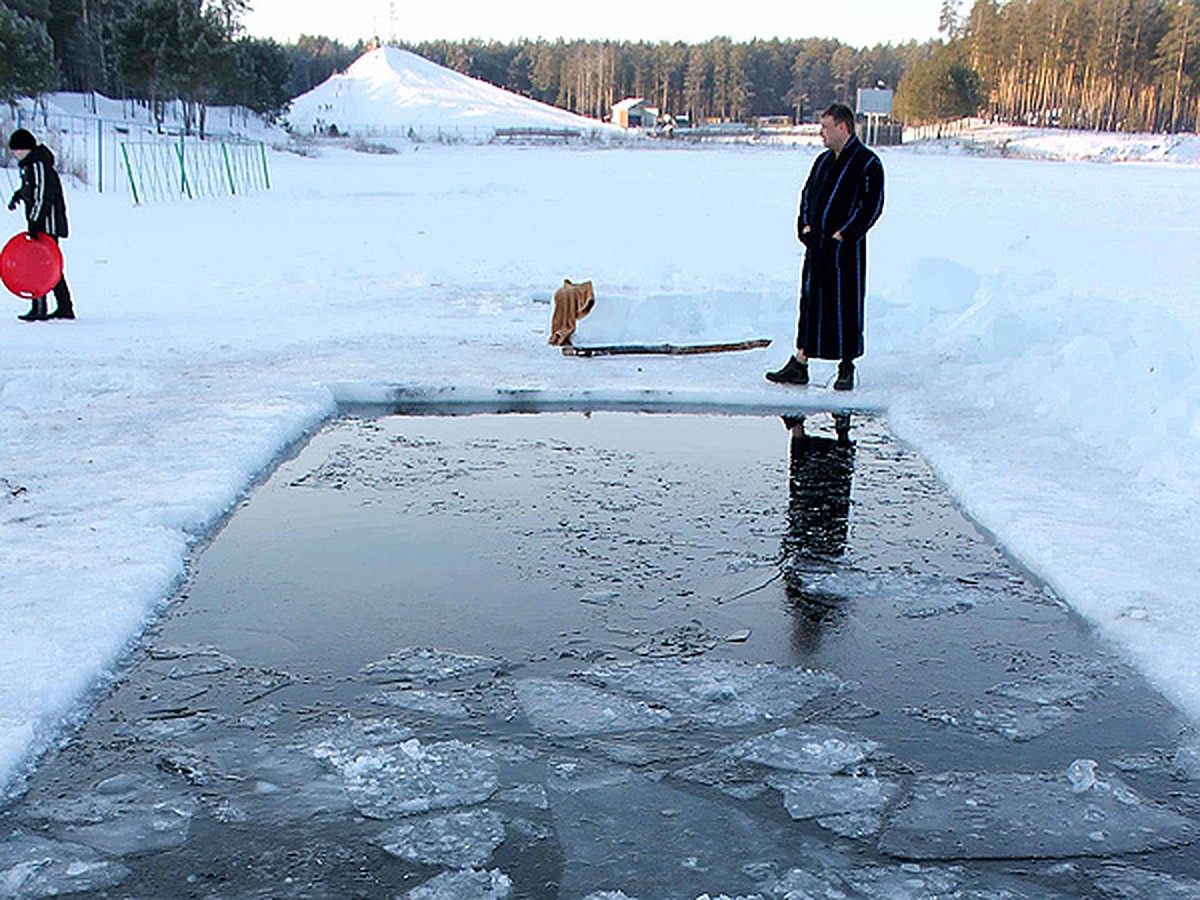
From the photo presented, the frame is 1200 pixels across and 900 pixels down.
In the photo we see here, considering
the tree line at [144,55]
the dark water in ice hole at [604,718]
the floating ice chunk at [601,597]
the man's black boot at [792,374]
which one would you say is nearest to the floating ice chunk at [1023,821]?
the dark water in ice hole at [604,718]

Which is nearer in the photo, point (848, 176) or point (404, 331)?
point (848, 176)

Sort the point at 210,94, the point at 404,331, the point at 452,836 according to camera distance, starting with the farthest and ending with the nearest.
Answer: the point at 210,94
the point at 404,331
the point at 452,836

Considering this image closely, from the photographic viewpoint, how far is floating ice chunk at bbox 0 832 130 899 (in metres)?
→ 2.23

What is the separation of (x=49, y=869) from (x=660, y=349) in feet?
19.9

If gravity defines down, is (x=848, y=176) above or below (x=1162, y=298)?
above

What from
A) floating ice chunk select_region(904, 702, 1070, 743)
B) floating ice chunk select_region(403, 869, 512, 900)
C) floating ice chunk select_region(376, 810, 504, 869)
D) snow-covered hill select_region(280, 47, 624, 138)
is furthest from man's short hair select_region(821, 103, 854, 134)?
snow-covered hill select_region(280, 47, 624, 138)

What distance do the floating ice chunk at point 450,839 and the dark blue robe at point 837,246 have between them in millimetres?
4802

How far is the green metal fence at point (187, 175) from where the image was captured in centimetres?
2509

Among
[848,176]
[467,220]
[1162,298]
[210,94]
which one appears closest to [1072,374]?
[848,176]

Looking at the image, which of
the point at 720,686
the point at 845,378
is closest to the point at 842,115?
the point at 845,378

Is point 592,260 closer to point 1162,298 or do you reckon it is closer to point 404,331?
point 404,331

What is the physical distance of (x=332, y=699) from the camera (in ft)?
9.95

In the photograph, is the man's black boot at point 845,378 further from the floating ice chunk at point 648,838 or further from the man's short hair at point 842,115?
the floating ice chunk at point 648,838

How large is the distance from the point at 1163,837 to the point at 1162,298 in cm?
637
